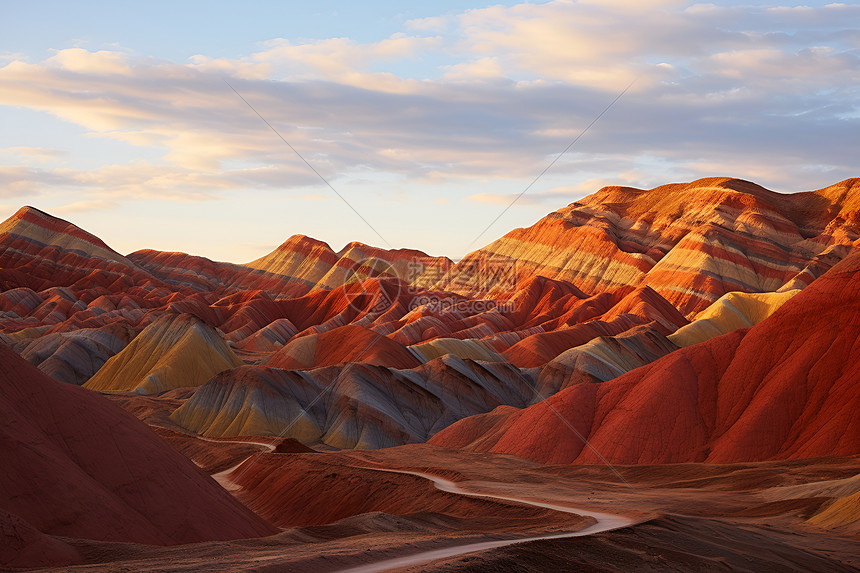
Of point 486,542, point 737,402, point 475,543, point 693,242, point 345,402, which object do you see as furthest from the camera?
point 693,242

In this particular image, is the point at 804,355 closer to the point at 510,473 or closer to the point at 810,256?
the point at 510,473

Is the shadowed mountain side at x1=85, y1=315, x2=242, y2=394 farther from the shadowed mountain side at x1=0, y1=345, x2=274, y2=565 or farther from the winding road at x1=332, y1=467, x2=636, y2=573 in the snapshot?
the shadowed mountain side at x1=0, y1=345, x2=274, y2=565

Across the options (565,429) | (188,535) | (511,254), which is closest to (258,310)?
(511,254)

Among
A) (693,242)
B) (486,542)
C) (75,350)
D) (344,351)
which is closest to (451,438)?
(344,351)

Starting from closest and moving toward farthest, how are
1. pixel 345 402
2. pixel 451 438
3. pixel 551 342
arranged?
pixel 451 438 < pixel 345 402 < pixel 551 342

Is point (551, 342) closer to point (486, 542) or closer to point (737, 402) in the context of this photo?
point (737, 402)

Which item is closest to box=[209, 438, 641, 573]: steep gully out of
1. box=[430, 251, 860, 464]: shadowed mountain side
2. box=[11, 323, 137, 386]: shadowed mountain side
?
box=[430, 251, 860, 464]: shadowed mountain side
